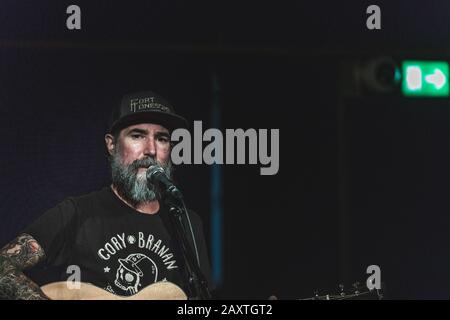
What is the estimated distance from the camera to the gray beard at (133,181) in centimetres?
319

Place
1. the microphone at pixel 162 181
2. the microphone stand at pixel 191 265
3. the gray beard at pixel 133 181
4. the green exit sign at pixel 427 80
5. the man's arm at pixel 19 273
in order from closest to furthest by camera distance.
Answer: the microphone at pixel 162 181
the microphone stand at pixel 191 265
the man's arm at pixel 19 273
the gray beard at pixel 133 181
the green exit sign at pixel 427 80

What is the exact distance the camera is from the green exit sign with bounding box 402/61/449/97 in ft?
12.4

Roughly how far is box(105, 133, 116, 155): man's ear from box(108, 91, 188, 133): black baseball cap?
2cm

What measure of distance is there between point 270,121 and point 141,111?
23.1 inches

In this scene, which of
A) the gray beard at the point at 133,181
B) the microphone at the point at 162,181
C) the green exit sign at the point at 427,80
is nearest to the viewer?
the microphone at the point at 162,181

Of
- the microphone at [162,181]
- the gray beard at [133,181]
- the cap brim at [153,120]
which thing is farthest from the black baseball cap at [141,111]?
the microphone at [162,181]

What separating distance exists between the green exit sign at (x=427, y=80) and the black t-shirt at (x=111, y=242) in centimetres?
131

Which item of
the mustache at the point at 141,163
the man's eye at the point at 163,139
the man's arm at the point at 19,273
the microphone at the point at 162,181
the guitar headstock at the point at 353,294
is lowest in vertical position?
the guitar headstock at the point at 353,294

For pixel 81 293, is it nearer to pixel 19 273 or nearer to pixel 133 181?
pixel 19 273

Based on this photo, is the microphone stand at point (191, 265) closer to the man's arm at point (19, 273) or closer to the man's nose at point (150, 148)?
the man's nose at point (150, 148)
